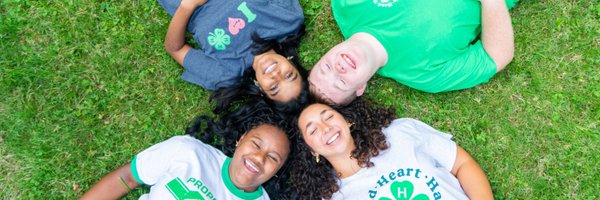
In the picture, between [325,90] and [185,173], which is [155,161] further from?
[325,90]

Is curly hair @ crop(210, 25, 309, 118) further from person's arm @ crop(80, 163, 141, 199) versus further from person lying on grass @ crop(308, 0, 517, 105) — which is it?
person's arm @ crop(80, 163, 141, 199)

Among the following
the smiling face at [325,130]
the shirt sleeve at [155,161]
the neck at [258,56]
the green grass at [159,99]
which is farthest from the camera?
the green grass at [159,99]

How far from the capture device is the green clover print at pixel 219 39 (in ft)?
13.5

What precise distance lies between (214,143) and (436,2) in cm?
228

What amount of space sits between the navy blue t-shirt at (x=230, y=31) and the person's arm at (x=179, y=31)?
0.23ft

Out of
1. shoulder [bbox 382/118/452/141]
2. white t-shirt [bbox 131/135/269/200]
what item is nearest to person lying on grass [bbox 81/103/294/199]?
white t-shirt [bbox 131/135/269/200]

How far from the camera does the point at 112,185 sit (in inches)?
159

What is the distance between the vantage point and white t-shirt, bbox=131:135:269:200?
150 inches

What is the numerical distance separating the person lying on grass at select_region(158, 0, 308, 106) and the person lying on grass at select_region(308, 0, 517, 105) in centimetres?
46

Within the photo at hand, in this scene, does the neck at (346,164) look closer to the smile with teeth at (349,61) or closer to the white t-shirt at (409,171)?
the white t-shirt at (409,171)

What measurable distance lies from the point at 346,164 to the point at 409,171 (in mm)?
499

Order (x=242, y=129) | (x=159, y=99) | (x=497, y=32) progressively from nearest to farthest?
(x=497, y=32), (x=242, y=129), (x=159, y=99)

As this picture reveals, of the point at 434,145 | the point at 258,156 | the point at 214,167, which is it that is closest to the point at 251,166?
the point at 258,156

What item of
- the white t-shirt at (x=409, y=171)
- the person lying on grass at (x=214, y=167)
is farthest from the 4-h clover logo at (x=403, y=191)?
the person lying on grass at (x=214, y=167)
